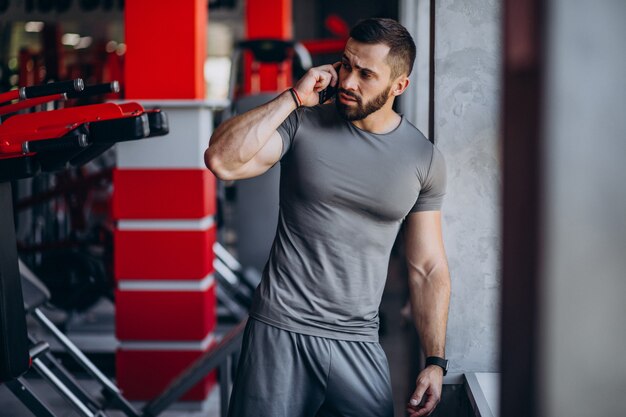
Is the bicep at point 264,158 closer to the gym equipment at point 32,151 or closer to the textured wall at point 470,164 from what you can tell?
the gym equipment at point 32,151

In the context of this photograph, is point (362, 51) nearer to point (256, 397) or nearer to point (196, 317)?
point (256, 397)

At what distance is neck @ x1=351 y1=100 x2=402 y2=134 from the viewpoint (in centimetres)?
205

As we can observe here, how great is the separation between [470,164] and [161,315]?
2231mm

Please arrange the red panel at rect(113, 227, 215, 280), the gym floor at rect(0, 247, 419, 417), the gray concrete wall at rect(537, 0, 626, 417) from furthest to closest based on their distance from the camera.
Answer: the red panel at rect(113, 227, 215, 280)
the gym floor at rect(0, 247, 419, 417)
the gray concrete wall at rect(537, 0, 626, 417)

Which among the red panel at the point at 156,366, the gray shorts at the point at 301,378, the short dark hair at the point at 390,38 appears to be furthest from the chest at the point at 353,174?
the red panel at the point at 156,366

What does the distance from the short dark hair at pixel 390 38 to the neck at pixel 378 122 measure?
4.1 inches

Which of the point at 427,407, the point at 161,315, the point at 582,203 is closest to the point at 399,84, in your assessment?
the point at 427,407

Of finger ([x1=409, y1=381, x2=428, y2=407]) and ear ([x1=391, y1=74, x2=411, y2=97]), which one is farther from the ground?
ear ([x1=391, y1=74, x2=411, y2=97])

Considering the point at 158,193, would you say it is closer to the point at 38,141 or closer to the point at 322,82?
the point at 38,141

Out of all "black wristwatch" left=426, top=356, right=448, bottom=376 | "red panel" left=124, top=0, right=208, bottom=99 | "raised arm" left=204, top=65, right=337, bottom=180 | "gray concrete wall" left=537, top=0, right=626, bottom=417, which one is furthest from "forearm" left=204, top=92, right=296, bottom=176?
"red panel" left=124, top=0, right=208, bottom=99

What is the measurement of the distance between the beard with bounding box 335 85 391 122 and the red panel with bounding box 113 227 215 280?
213 centimetres

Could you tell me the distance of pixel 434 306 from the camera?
2133 millimetres

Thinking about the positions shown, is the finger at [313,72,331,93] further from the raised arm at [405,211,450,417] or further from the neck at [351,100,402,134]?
the raised arm at [405,211,450,417]

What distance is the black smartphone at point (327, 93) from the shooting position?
207 centimetres
